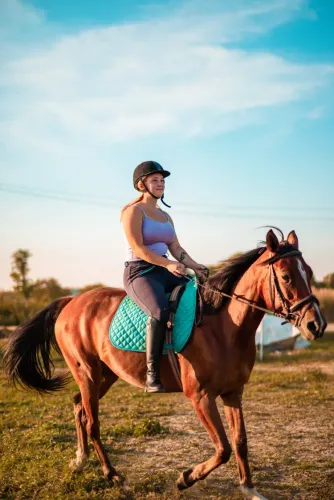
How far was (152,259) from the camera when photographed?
4461mm

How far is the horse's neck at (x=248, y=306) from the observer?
419 cm

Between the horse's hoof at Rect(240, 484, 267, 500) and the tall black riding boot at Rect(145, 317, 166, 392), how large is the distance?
44.0 inches

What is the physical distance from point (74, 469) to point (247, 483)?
6.39ft

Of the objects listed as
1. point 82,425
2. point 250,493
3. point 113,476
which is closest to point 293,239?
point 250,493

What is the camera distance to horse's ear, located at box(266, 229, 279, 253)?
12.8ft

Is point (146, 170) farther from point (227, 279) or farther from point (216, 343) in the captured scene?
point (216, 343)

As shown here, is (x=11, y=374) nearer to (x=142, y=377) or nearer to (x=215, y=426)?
(x=142, y=377)

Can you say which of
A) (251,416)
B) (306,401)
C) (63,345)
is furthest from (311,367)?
(63,345)

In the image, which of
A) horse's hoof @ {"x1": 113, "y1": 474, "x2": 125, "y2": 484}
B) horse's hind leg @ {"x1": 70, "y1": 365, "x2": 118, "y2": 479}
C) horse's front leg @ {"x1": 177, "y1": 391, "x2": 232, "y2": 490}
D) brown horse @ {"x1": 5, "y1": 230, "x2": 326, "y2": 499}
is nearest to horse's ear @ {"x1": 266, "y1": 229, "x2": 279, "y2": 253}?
brown horse @ {"x1": 5, "y1": 230, "x2": 326, "y2": 499}

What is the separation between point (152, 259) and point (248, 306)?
97 cm

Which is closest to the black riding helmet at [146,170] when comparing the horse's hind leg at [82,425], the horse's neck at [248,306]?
the horse's neck at [248,306]

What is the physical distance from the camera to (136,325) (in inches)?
185

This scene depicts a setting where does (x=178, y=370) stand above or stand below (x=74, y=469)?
above

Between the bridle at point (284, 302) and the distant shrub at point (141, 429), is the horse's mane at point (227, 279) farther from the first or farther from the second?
the distant shrub at point (141, 429)
